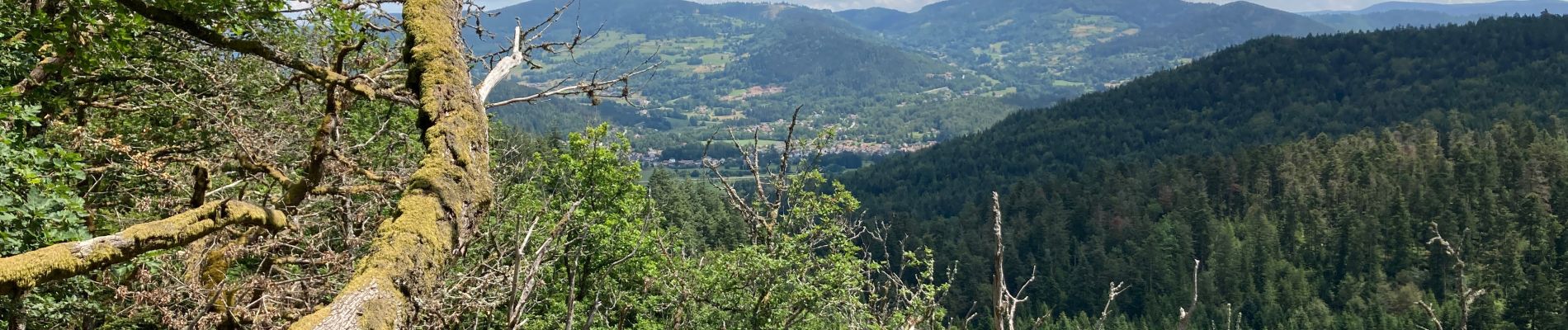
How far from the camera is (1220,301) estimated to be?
94000mm

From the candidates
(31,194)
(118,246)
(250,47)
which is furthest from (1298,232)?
(118,246)

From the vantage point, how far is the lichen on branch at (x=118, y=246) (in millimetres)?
3154

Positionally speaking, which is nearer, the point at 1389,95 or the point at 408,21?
the point at 408,21

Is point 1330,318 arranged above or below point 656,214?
below

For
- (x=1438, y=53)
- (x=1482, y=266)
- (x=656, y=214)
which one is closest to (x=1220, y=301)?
(x=1482, y=266)

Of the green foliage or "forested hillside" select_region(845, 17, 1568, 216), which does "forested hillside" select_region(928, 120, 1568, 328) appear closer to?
"forested hillside" select_region(845, 17, 1568, 216)

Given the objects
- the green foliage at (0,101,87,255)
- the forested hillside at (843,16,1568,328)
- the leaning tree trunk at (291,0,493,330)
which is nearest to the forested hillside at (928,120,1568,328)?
the forested hillside at (843,16,1568,328)

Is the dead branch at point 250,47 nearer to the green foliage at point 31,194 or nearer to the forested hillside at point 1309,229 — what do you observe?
the green foliage at point 31,194

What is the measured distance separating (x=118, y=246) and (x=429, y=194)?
129 cm

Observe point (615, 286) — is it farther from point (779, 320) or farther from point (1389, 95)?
point (1389, 95)

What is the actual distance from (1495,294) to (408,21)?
96.6 metres

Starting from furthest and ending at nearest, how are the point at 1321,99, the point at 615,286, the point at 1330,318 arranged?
1. the point at 1321,99
2. the point at 1330,318
3. the point at 615,286

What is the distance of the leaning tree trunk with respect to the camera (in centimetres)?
297

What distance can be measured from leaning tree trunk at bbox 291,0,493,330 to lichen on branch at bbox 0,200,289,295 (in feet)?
3.03
